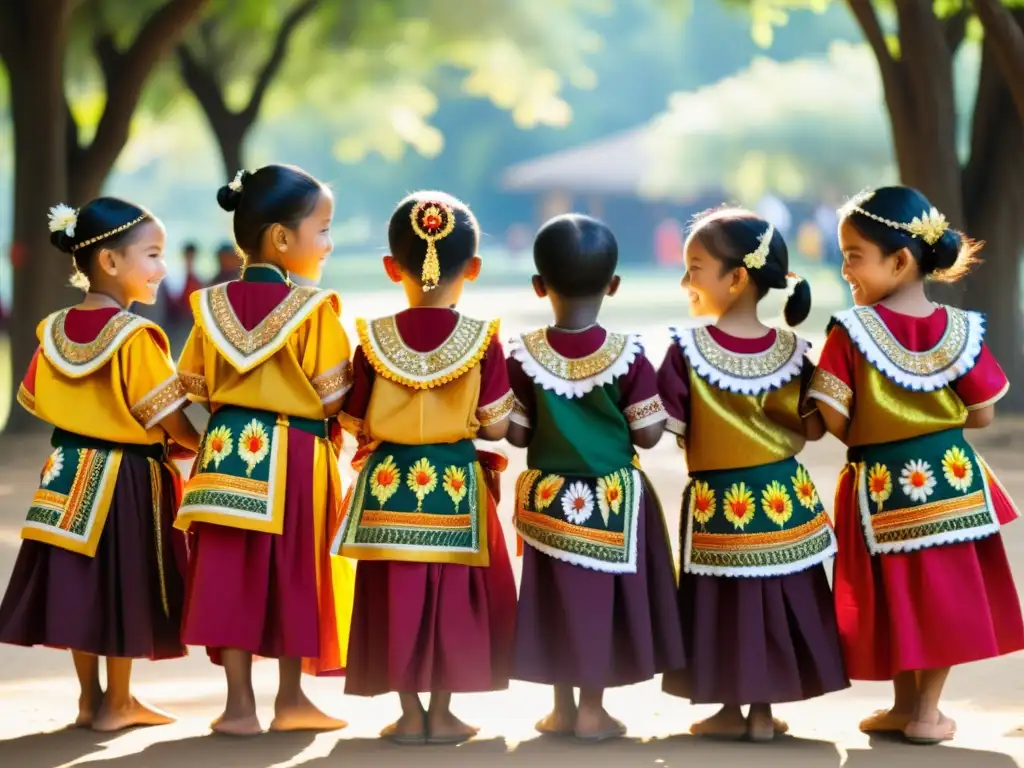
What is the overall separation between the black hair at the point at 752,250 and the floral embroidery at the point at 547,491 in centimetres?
70

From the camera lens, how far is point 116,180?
62.8m

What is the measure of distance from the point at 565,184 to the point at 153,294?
40.0 m

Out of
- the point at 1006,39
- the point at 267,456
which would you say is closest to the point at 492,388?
the point at 267,456

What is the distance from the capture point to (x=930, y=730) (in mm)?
3812

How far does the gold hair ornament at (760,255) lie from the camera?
3848 mm

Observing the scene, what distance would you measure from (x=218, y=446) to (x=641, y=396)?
1.09 metres

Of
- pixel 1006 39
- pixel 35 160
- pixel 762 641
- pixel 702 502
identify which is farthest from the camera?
pixel 35 160

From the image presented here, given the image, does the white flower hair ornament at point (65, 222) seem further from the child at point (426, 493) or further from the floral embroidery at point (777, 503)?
the floral embroidery at point (777, 503)

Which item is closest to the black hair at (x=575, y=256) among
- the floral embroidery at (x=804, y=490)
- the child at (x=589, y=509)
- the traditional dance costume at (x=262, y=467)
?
the child at (x=589, y=509)

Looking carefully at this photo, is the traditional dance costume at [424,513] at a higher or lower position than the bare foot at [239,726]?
higher

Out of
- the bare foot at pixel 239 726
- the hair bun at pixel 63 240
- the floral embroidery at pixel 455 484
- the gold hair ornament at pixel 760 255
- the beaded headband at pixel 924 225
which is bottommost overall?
the bare foot at pixel 239 726

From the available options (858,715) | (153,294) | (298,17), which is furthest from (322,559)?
(298,17)

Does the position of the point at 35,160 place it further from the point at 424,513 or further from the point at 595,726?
the point at 595,726

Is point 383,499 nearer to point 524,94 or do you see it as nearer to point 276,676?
point 276,676
